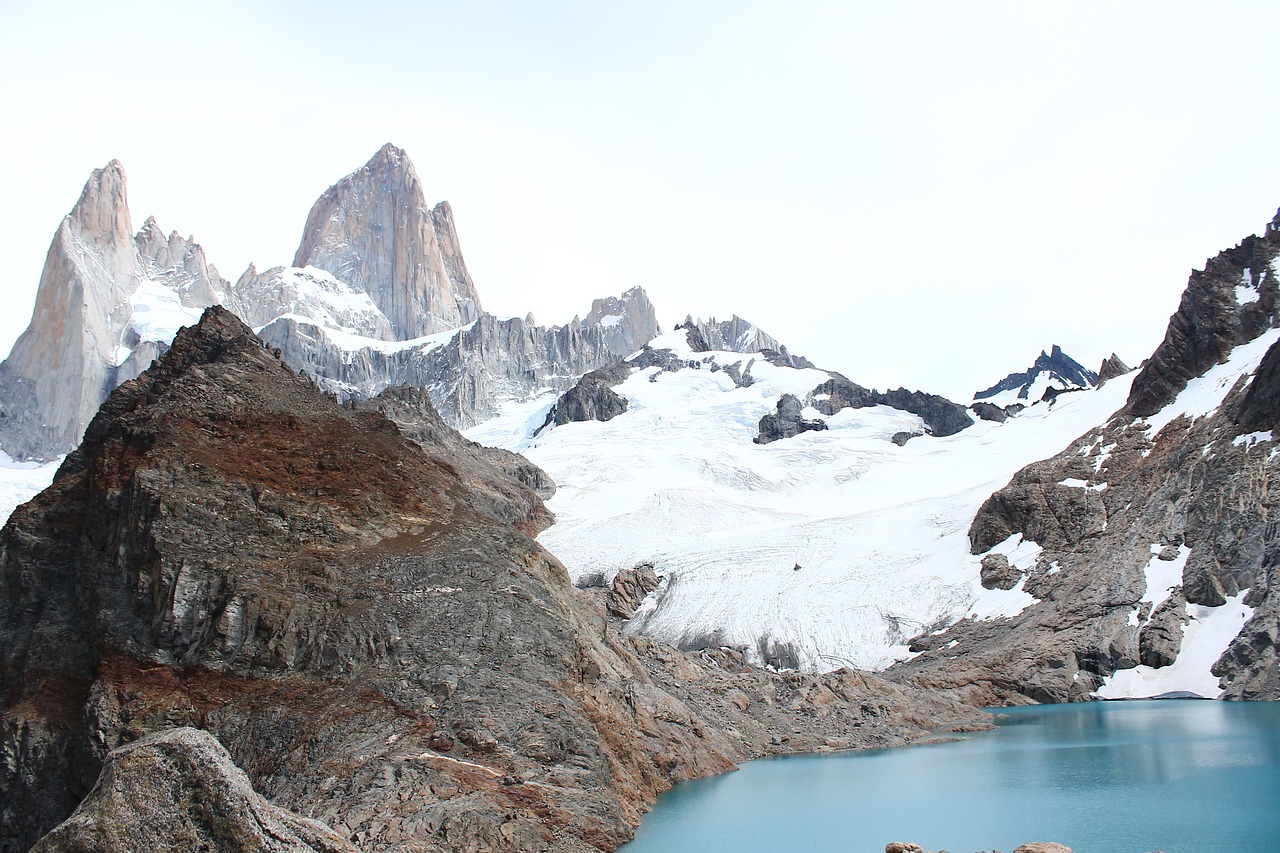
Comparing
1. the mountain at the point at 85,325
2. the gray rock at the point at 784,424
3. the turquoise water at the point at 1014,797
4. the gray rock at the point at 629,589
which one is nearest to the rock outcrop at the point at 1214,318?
the turquoise water at the point at 1014,797

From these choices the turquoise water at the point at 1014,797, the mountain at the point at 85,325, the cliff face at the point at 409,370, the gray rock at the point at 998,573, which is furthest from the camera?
the cliff face at the point at 409,370

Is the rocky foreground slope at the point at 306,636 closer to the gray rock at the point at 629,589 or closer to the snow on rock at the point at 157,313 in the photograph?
the gray rock at the point at 629,589

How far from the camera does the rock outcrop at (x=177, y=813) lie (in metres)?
10.8

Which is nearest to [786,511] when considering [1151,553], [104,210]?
[1151,553]

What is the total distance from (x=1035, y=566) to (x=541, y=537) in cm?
4538

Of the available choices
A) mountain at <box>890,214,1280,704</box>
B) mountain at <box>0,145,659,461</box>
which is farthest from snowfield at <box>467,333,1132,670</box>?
mountain at <box>0,145,659,461</box>

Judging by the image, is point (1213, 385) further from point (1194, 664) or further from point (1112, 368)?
point (1112, 368)

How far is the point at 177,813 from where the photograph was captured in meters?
11.0

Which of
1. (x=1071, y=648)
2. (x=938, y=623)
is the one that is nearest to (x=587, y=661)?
(x=1071, y=648)

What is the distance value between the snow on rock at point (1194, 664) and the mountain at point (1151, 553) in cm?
7

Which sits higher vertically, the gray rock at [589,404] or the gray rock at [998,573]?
the gray rock at [589,404]

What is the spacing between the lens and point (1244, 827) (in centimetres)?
2178

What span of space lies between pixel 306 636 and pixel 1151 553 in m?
50.4

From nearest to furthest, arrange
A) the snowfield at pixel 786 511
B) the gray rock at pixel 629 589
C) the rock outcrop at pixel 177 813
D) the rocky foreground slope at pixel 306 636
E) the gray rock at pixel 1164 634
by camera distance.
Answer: the rock outcrop at pixel 177 813 < the rocky foreground slope at pixel 306 636 < the gray rock at pixel 1164 634 < the snowfield at pixel 786 511 < the gray rock at pixel 629 589
